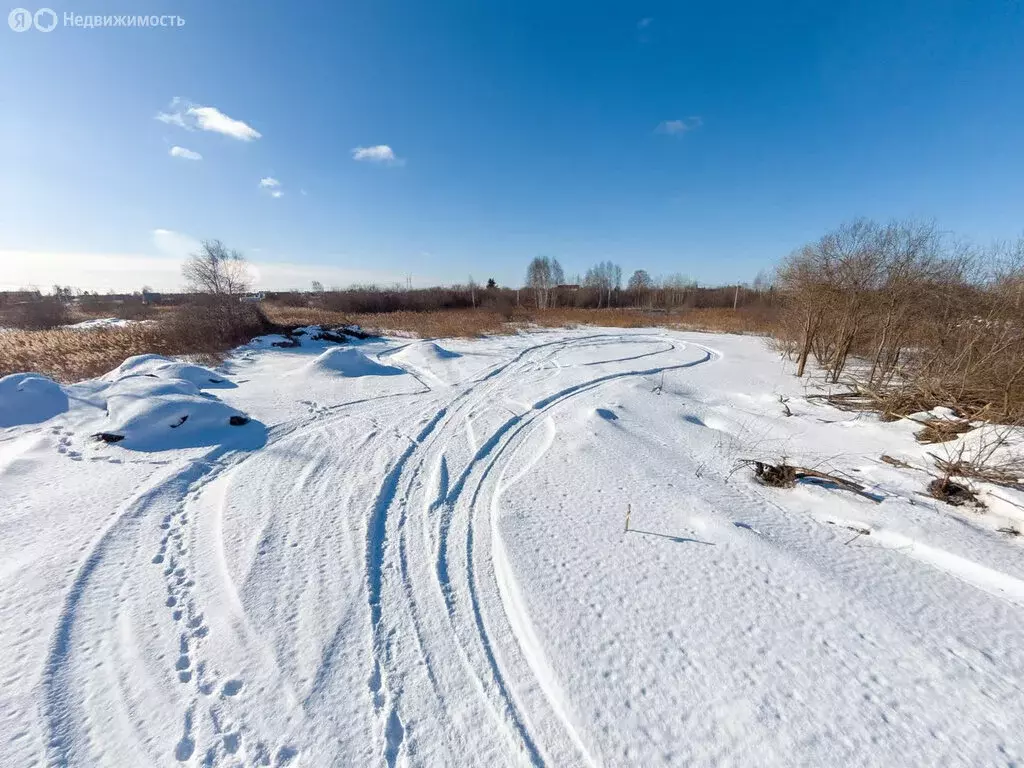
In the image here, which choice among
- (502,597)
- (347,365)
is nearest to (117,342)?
(347,365)

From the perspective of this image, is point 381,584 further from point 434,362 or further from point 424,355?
point 424,355

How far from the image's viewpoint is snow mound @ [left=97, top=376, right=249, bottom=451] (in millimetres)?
5531

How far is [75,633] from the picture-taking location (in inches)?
99.4

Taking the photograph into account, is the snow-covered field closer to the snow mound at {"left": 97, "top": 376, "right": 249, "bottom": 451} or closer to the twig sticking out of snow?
the snow mound at {"left": 97, "top": 376, "right": 249, "bottom": 451}

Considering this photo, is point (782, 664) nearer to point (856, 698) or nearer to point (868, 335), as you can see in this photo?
point (856, 698)

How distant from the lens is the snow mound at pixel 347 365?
10398 millimetres

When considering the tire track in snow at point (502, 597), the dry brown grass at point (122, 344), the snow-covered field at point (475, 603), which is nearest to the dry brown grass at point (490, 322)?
the dry brown grass at point (122, 344)

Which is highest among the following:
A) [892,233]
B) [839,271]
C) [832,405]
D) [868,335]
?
[892,233]

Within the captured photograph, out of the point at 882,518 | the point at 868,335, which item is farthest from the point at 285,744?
the point at 868,335

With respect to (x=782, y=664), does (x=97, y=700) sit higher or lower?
higher

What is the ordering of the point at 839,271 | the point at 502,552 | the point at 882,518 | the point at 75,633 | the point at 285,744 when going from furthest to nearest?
1. the point at 839,271
2. the point at 882,518
3. the point at 502,552
4. the point at 75,633
5. the point at 285,744

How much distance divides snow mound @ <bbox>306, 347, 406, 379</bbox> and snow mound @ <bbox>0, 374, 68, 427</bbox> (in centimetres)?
453

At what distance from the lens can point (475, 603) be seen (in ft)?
9.78

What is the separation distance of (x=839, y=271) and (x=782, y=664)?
46.0 feet
